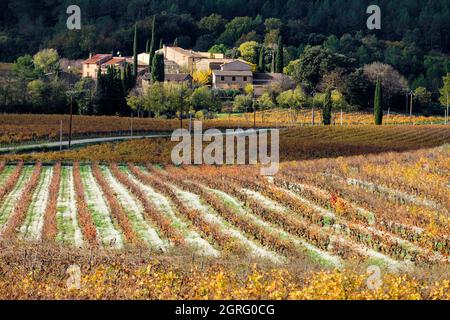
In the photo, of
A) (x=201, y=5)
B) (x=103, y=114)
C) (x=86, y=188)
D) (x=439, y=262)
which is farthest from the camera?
(x=201, y=5)

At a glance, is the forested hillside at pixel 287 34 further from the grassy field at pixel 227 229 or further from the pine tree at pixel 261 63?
the grassy field at pixel 227 229

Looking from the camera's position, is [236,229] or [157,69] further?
[157,69]

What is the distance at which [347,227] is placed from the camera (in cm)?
2558

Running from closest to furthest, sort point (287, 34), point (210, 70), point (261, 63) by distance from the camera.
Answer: point (210, 70) < point (261, 63) < point (287, 34)

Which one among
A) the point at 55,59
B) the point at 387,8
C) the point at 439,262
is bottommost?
the point at 439,262

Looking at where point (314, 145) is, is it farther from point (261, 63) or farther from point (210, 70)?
point (261, 63)

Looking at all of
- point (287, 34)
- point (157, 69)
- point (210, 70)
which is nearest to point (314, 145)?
point (157, 69)

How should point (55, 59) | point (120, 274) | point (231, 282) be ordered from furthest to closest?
point (55, 59)
point (120, 274)
point (231, 282)

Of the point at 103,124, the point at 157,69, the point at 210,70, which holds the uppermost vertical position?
the point at 210,70

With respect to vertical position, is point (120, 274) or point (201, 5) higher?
point (201, 5)

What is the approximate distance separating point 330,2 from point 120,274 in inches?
7352
